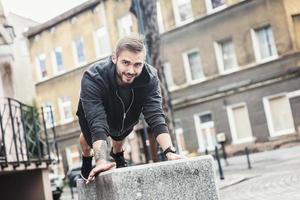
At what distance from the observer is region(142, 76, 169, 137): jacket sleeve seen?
4.31 meters

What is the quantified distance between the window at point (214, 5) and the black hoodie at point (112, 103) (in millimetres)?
23824

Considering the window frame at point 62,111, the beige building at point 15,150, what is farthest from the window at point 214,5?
the beige building at point 15,150

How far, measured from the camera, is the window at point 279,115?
2530 cm

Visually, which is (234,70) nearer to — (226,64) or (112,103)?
(226,64)

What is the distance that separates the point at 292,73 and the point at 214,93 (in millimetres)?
4331

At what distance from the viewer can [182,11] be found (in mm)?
29359

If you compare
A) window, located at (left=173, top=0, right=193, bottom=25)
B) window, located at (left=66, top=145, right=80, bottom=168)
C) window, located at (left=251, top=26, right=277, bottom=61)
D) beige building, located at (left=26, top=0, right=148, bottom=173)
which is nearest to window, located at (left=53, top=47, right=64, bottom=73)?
beige building, located at (left=26, top=0, right=148, bottom=173)

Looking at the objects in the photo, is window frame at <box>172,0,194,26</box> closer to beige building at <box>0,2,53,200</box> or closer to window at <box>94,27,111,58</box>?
window at <box>94,27,111,58</box>

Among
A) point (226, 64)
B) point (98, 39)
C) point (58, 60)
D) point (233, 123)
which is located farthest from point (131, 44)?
point (58, 60)

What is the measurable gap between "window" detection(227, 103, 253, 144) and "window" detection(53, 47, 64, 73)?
13593mm

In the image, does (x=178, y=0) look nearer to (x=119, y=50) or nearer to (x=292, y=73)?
(x=292, y=73)

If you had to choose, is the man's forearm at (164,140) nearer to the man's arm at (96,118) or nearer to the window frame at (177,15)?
the man's arm at (96,118)

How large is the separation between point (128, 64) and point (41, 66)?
3510cm

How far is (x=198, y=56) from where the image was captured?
2888 centimetres
